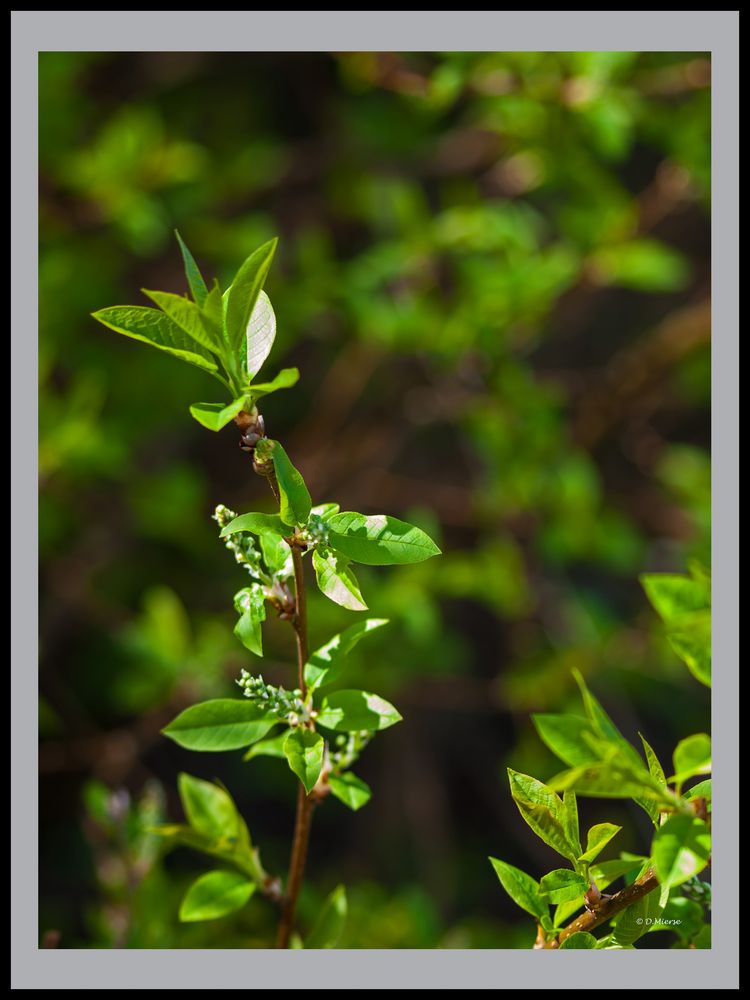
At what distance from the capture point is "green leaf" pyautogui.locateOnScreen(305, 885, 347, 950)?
672mm

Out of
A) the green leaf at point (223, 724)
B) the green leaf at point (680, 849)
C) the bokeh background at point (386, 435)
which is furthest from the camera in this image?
the bokeh background at point (386, 435)

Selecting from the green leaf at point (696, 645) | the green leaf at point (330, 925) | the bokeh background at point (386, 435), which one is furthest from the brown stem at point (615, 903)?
the bokeh background at point (386, 435)

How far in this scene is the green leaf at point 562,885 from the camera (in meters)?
0.51

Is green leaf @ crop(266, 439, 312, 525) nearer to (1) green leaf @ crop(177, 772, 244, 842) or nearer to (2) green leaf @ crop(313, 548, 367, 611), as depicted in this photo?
(2) green leaf @ crop(313, 548, 367, 611)

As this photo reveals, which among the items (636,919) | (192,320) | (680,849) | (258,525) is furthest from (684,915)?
(192,320)

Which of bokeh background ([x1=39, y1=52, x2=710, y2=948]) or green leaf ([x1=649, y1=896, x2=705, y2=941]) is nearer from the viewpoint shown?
green leaf ([x1=649, y1=896, x2=705, y2=941])

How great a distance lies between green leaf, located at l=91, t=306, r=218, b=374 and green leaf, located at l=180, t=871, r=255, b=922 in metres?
0.38

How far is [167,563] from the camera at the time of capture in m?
1.80

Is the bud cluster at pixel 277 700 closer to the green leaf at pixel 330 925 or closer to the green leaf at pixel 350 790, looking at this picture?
the green leaf at pixel 350 790

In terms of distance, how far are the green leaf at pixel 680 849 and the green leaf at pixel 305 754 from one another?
0.60ft

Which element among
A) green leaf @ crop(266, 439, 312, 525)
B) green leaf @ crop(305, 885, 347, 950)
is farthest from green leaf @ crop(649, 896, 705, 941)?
green leaf @ crop(266, 439, 312, 525)

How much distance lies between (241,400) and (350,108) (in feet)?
4.91

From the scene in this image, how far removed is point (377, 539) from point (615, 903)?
0.25m

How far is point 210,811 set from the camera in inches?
25.2
